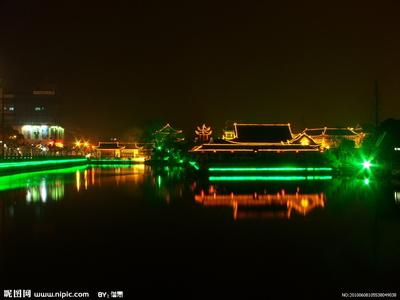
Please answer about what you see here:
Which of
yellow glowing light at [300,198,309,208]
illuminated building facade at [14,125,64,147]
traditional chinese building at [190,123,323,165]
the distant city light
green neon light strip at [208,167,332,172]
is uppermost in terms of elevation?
illuminated building facade at [14,125,64,147]

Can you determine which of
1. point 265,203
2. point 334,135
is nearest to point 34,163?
point 265,203

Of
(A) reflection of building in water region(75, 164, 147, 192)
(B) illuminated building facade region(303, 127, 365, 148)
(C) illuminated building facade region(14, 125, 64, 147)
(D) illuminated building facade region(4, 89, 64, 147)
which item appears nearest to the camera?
(A) reflection of building in water region(75, 164, 147, 192)

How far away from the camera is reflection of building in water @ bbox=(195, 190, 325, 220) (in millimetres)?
14151

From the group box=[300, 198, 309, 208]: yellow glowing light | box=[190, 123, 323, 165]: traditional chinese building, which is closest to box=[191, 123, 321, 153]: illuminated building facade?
box=[190, 123, 323, 165]: traditional chinese building

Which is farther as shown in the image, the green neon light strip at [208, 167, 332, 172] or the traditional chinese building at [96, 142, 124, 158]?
the traditional chinese building at [96, 142, 124, 158]

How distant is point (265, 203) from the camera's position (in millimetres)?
16578

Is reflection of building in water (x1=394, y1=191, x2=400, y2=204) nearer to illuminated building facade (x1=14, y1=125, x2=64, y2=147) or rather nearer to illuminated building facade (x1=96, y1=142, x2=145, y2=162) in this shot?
illuminated building facade (x1=96, y1=142, x2=145, y2=162)

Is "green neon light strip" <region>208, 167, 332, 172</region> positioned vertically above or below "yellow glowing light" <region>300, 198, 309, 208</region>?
below

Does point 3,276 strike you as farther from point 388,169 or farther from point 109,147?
point 109,147

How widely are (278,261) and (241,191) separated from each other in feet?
42.2

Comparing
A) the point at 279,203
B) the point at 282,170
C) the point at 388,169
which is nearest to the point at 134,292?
the point at 279,203

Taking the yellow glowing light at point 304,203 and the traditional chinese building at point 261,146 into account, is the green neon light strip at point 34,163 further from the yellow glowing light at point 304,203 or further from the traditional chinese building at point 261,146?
the yellow glowing light at point 304,203

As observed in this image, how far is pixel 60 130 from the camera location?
99812 mm

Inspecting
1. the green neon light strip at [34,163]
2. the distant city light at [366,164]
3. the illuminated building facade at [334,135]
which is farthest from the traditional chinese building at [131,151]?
the distant city light at [366,164]
